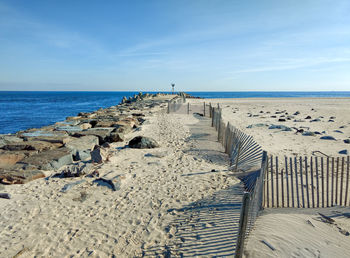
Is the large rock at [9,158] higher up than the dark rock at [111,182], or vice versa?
the large rock at [9,158]

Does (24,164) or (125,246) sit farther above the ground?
(24,164)

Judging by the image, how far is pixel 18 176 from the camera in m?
6.72

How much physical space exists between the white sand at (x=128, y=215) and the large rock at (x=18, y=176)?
0.84 ft

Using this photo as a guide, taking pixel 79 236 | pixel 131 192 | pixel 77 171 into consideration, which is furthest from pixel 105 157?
pixel 79 236

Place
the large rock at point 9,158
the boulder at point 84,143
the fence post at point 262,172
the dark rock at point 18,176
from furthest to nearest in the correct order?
the boulder at point 84,143 → the large rock at point 9,158 → the dark rock at point 18,176 → the fence post at point 262,172

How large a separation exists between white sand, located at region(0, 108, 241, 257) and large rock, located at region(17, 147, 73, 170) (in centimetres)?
89

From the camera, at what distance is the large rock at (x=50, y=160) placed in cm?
752

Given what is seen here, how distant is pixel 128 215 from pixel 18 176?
4133 mm

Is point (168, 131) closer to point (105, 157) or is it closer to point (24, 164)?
point (105, 157)

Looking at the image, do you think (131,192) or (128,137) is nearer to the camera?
(131,192)

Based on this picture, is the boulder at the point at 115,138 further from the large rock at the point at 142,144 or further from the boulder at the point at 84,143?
the large rock at the point at 142,144

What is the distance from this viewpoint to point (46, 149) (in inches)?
368

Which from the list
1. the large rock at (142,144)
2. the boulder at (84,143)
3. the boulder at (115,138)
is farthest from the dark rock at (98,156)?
the boulder at (115,138)

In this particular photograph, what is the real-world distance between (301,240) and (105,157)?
21.8ft
